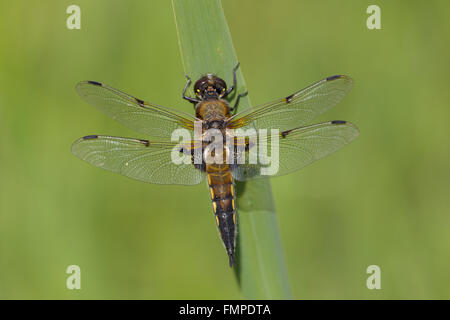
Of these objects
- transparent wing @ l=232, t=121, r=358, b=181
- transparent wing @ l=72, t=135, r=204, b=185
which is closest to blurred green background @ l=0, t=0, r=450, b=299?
transparent wing @ l=72, t=135, r=204, b=185

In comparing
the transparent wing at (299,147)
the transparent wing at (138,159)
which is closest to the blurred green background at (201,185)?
the transparent wing at (138,159)

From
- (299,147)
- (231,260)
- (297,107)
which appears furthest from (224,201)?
(297,107)

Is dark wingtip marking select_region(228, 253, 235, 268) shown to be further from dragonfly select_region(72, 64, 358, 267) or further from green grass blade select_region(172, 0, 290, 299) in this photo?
dragonfly select_region(72, 64, 358, 267)

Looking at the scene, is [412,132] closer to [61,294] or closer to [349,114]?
[349,114]

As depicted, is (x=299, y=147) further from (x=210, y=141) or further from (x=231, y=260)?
(x=231, y=260)

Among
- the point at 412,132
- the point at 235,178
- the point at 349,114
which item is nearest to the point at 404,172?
the point at 412,132

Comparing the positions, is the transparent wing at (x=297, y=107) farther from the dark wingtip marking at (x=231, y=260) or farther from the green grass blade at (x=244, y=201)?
the dark wingtip marking at (x=231, y=260)
